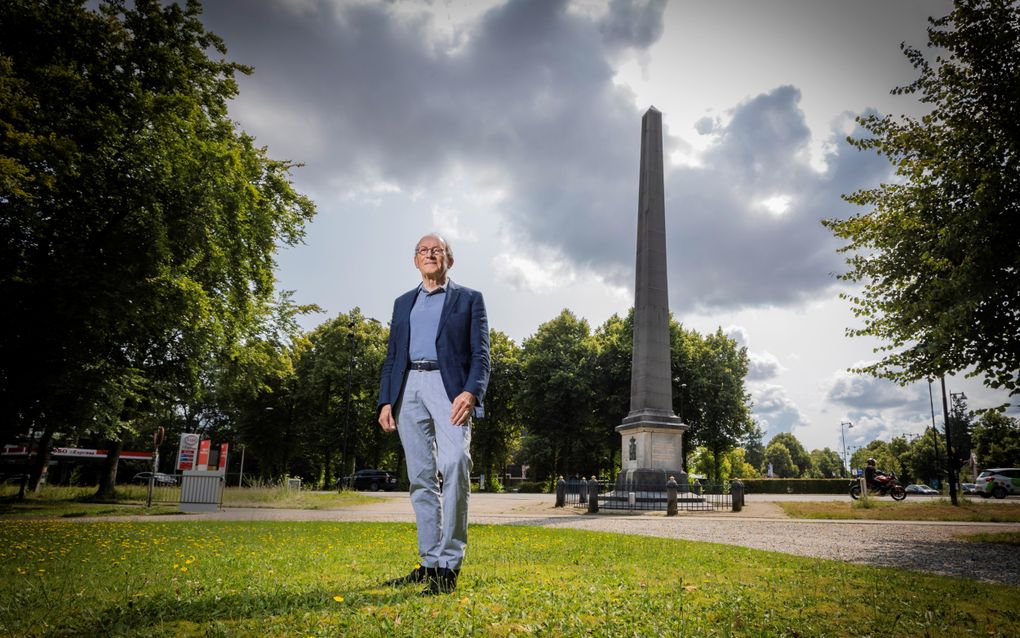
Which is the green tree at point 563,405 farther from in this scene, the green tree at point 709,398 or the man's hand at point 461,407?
the man's hand at point 461,407

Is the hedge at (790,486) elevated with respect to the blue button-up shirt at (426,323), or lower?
lower

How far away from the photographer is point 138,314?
13844 mm

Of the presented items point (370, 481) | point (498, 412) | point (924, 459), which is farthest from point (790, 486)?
point (924, 459)

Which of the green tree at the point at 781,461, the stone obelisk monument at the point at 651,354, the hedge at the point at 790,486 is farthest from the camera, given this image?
the green tree at the point at 781,461

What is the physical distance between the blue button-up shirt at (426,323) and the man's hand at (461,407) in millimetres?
395

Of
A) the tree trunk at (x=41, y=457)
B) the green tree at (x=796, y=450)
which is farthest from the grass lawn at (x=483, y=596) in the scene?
the green tree at (x=796, y=450)

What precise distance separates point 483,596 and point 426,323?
77.4 inches

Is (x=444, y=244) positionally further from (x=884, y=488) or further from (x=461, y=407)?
(x=884, y=488)

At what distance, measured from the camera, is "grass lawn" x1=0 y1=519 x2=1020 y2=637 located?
3020mm

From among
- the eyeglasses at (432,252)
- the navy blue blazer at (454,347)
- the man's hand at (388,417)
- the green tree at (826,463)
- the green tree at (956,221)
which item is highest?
the green tree at (956,221)

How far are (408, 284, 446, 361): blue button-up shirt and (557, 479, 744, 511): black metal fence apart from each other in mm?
16183

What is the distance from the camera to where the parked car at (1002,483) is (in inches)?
1420

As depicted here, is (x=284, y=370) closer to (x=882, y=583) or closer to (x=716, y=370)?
(x=882, y=583)

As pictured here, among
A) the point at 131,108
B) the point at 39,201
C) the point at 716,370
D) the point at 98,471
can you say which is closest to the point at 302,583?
the point at 131,108
